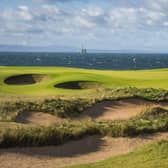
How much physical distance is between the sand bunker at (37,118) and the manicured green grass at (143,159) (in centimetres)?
639

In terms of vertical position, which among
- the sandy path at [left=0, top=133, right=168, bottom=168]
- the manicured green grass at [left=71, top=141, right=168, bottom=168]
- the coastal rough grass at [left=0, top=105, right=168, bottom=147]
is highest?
the coastal rough grass at [left=0, top=105, right=168, bottom=147]

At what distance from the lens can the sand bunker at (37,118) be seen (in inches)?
863

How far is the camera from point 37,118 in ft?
73.6

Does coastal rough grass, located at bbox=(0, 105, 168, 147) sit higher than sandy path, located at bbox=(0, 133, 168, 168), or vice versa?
coastal rough grass, located at bbox=(0, 105, 168, 147)

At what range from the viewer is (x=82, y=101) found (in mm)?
25781

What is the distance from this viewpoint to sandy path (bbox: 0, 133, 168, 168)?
15.3 m

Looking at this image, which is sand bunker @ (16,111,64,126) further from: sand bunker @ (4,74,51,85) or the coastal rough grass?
sand bunker @ (4,74,51,85)

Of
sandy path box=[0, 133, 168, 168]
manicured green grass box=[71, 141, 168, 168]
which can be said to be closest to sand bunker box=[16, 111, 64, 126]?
sandy path box=[0, 133, 168, 168]

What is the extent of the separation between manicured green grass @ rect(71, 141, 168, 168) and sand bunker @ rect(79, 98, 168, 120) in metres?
7.93

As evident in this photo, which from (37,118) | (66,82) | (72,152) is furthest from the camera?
(66,82)

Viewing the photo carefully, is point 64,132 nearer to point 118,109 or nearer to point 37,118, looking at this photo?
point 37,118

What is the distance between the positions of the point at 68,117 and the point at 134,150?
6837 millimetres

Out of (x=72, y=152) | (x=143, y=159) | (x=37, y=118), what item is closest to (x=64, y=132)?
(x=72, y=152)

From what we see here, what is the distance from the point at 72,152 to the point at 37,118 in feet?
19.2
